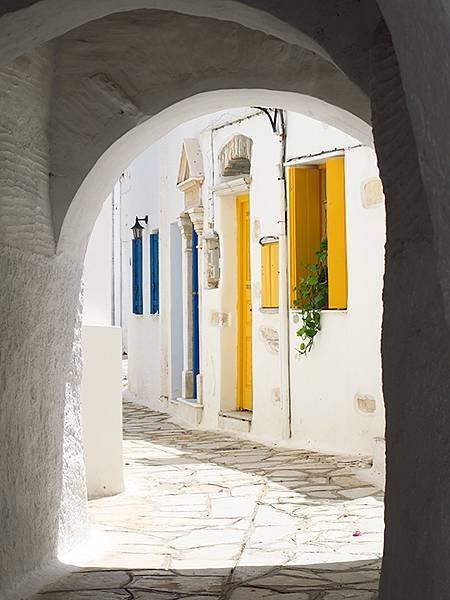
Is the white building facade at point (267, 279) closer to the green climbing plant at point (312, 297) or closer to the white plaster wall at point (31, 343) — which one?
the green climbing plant at point (312, 297)

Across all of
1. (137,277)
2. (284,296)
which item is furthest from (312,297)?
(137,277)

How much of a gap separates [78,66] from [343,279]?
4640 millimetres

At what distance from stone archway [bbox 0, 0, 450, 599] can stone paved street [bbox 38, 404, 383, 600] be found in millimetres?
460

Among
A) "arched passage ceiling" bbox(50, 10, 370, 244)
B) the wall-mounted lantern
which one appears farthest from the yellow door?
"arched passage ceiling" bbox(50, 10, 370, 244)

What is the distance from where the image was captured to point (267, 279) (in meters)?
9.90

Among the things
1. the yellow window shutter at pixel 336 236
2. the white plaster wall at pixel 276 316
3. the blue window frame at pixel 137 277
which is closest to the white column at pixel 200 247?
the white plaster wall at pixel 276 316

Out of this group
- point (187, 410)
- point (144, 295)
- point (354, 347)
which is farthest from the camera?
point (144, 295)

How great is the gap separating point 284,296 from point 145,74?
519cm

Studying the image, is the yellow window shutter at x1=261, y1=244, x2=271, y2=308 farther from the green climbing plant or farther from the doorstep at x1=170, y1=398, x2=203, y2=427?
the doorstep at x1=170, y1=398, x2=203, y2=427

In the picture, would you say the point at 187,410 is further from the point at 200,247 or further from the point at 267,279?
the point at 267,279

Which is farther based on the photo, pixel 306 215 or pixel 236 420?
pixel 236 420

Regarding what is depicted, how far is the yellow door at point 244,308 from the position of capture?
1073cm

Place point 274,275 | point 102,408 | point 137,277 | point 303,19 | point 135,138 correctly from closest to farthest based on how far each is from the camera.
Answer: point 303,19 < point 135,138 < point 102,408 < point 274,275 < point 137,277

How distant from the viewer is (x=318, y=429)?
900cm
